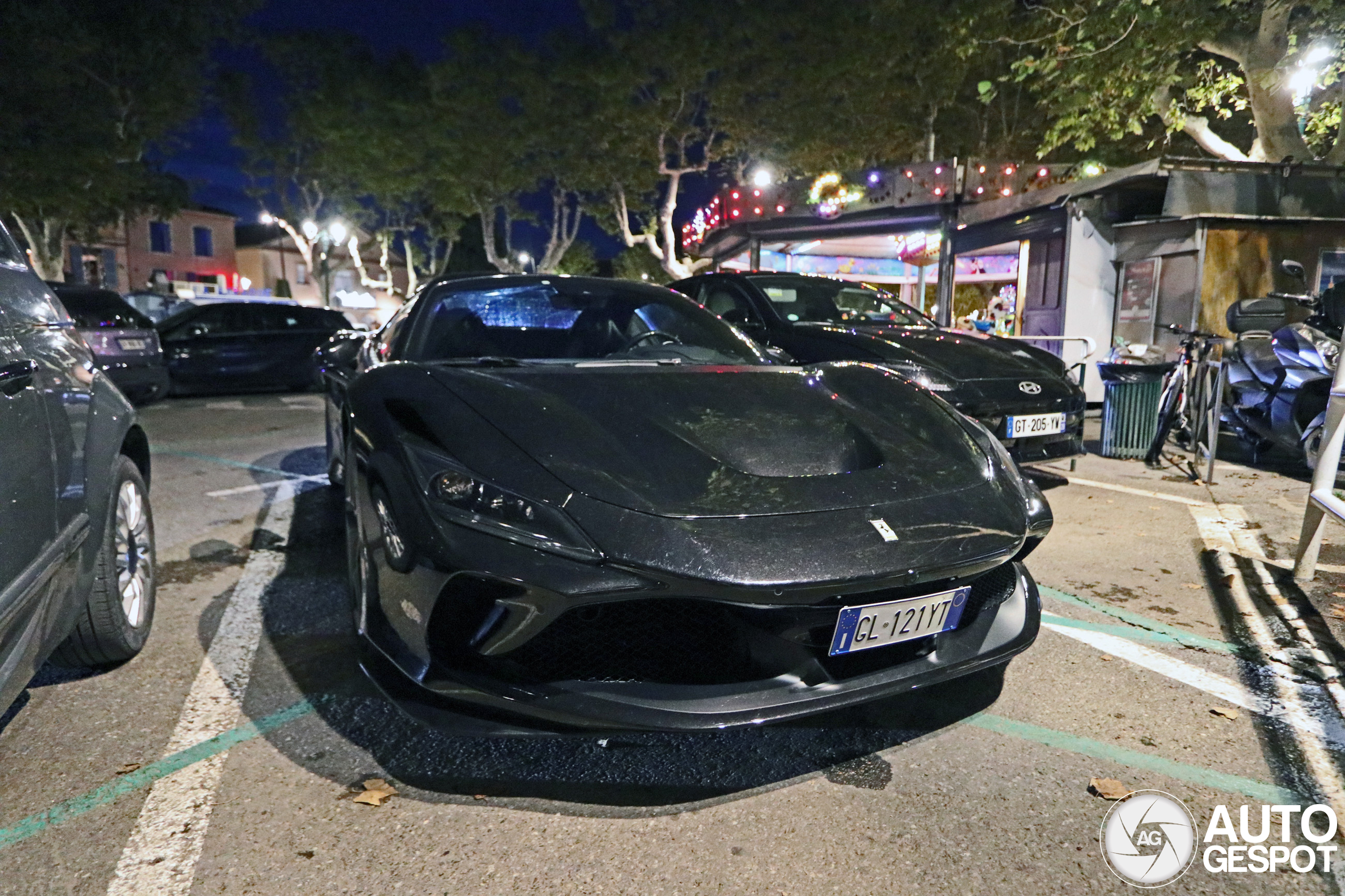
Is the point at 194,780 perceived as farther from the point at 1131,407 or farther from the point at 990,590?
the point at 1131,407

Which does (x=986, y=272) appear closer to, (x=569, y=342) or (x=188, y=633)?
(x=569, y=342)

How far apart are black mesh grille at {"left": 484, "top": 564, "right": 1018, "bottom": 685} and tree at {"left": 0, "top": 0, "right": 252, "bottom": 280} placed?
70.3 ft

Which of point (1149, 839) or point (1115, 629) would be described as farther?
point (1115, 629)

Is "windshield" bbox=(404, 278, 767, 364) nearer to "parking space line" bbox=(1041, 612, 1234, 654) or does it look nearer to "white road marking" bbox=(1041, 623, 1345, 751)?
"parking space line" bbox=(1041, 612, 1234, 654)

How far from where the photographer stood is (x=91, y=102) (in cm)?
1953

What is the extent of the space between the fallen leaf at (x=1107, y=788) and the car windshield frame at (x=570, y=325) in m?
1.86

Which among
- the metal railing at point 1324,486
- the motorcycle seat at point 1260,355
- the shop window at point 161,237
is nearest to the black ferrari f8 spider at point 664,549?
the metal railing at point 1324,486

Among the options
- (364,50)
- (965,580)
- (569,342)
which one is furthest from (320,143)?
(965,580)

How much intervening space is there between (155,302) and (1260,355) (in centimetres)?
2134

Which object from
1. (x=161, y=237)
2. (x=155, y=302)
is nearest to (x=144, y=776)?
(x=155, y=302)

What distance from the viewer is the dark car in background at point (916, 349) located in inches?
208

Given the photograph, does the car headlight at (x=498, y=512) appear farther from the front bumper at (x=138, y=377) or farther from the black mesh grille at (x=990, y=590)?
the front bumper at (x=138, y=377)

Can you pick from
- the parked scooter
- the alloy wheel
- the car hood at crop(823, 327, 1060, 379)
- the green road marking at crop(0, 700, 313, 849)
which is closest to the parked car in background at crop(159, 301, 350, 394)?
the car hood at crop(823, 327, 1060, 379)

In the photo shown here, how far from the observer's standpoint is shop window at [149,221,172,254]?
40781 mm
